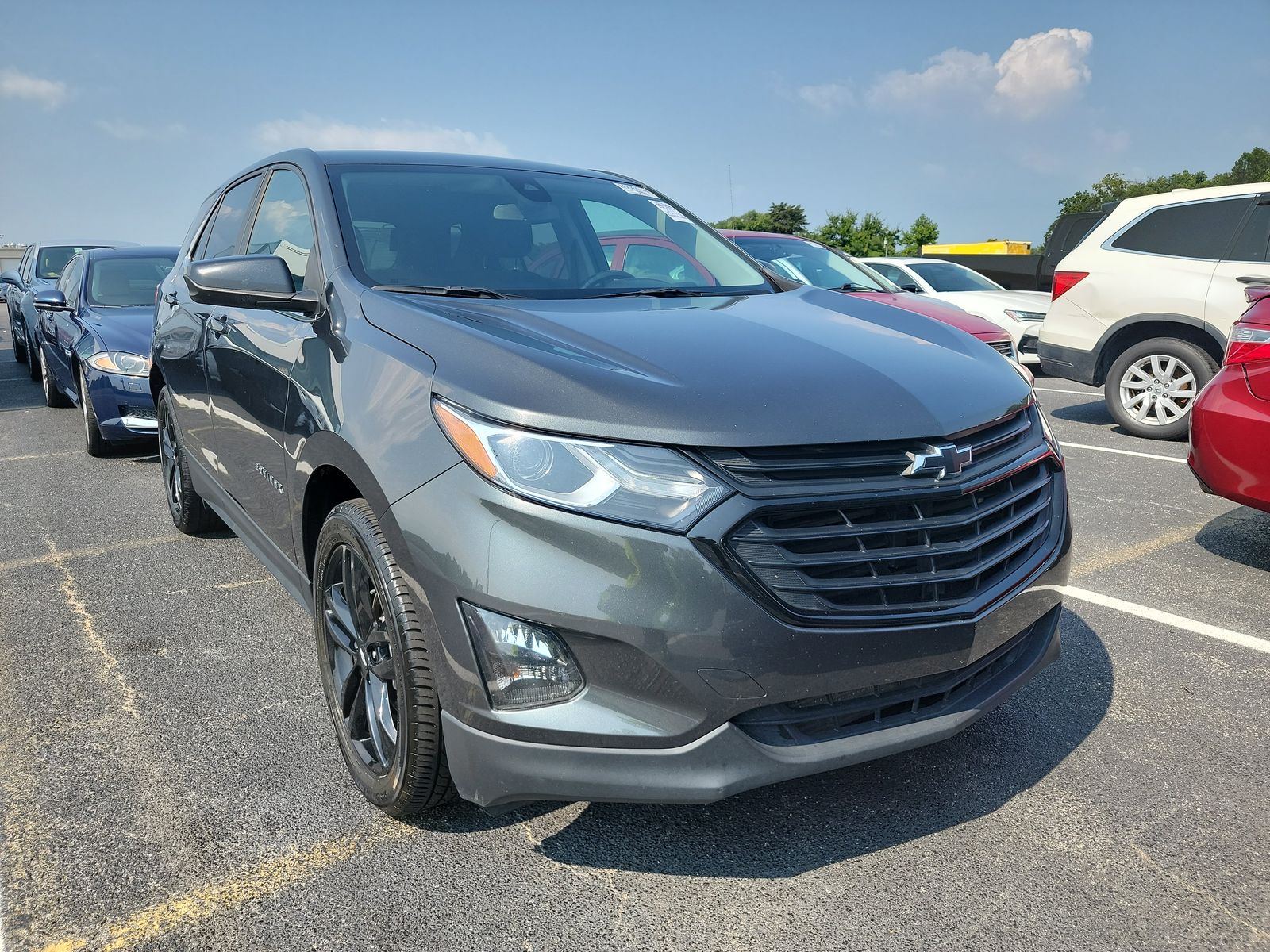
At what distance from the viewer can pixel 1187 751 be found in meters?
2.84

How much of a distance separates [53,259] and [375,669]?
1268 cm

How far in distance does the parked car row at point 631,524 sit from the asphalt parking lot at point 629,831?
0.27 m

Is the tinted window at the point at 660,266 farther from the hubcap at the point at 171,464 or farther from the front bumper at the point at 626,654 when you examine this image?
the hubcap at the point at 171,464

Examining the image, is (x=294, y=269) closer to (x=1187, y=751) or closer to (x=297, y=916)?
(x=297, y=916)

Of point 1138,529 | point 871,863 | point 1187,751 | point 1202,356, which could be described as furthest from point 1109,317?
point 871,863

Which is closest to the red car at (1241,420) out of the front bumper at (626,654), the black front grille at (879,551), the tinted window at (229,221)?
the black front grille at (879,551)

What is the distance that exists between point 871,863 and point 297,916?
1.29 m

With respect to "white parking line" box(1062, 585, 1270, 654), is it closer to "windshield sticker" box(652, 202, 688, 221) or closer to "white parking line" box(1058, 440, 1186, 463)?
"windshield sticker" box(652, 202, 688, 221)

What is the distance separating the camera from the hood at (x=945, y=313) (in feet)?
25.8

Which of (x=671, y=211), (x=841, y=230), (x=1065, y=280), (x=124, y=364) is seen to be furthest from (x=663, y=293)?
(x=841, y=230)

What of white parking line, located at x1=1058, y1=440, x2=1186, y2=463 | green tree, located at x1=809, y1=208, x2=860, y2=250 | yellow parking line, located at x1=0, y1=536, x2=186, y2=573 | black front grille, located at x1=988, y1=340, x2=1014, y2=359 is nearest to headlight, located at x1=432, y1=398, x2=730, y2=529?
yellow parking line, located at x1=0, y1=536, x2=186, y2=573

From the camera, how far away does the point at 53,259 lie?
12.7 meters

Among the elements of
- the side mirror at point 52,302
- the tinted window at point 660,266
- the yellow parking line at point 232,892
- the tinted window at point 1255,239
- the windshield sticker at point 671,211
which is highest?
the tinted window at point 1255,239

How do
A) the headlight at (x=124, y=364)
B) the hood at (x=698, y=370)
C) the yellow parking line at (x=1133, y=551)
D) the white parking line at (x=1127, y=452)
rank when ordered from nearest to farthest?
the hood at (x=698, y=370) < the yellow parking line at (x=1133, y=551) < the headlight at (x=124, y=364) < the white parking line at (x=1127, y=452)
